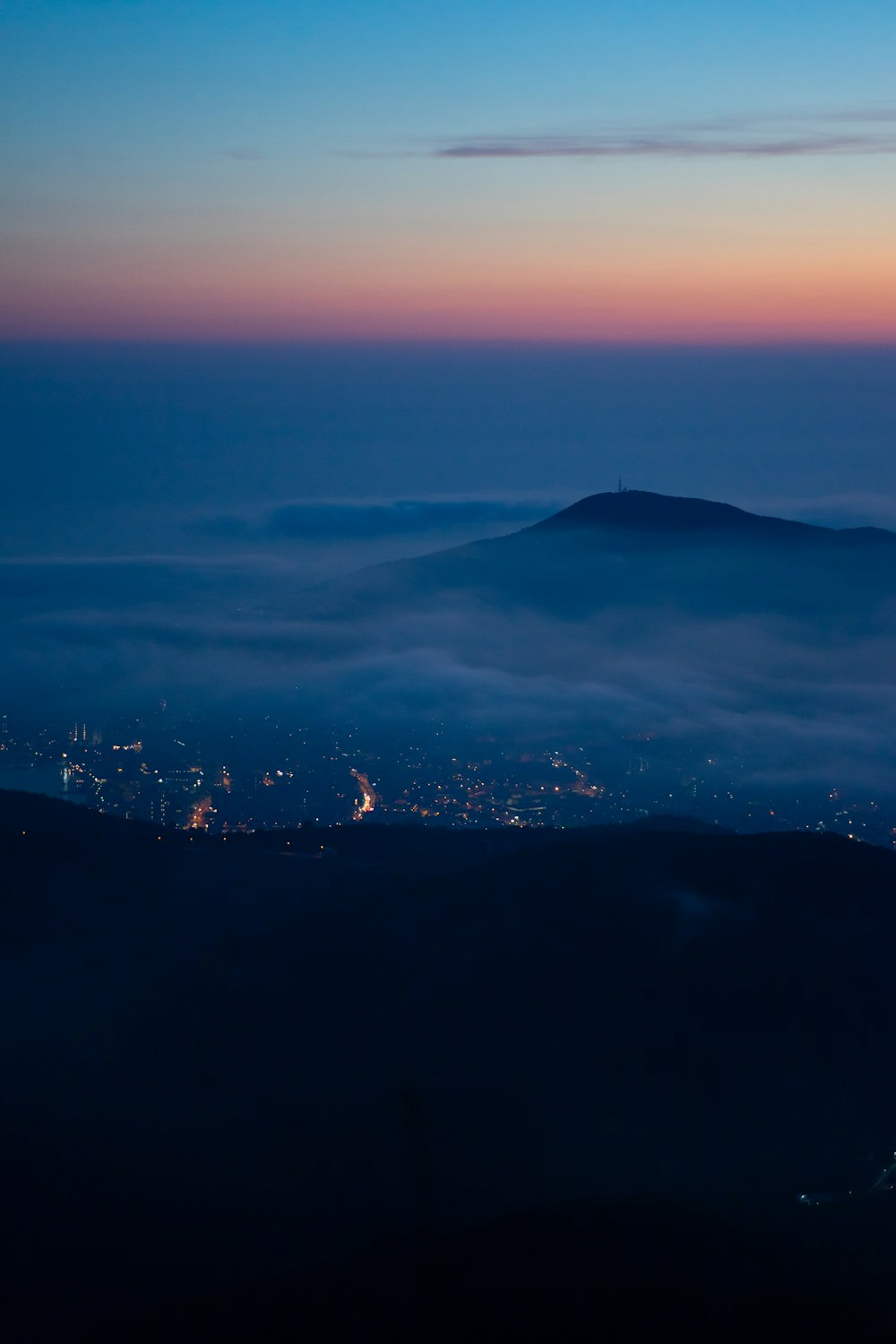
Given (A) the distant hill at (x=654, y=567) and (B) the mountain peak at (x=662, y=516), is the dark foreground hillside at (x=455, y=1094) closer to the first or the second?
(A) the distant hill at (x=654, y=567)

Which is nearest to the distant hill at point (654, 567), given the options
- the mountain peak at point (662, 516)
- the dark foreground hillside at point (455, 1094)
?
the mountain peak at point (662, 516)

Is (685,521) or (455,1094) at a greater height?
(685,521)

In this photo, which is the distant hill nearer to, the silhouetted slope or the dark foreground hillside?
the silhouetted slope

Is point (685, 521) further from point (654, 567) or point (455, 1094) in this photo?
point (455, 1094)

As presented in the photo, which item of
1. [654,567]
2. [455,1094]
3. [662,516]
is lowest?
[455,1094]

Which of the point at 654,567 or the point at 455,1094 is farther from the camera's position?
the point at 654,567

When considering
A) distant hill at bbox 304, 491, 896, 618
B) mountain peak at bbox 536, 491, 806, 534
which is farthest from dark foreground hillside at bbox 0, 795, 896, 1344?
mountain peak at bbox 536, 491, 806, 534

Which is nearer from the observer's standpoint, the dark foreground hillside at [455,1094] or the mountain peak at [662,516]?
the dark foreground hillside at [455,1094]

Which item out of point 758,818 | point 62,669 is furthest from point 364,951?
point 62,669

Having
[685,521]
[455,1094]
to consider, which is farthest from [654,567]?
[455,1094]
